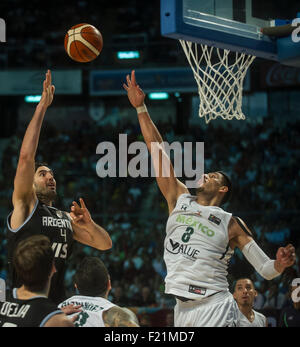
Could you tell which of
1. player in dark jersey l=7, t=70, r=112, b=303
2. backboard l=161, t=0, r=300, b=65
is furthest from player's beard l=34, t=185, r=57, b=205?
backboard l=161, t=0, r=300, b=65


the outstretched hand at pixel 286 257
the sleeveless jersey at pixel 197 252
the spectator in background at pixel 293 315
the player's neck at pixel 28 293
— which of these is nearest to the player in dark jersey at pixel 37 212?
the sleeveless jersey at pixel 197 252

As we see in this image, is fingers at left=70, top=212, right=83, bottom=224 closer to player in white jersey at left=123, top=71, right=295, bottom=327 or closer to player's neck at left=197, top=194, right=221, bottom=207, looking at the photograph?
player in white jersey at left=123, top=71, right=295, bottom=327

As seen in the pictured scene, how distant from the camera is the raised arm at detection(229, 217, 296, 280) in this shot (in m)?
4.59

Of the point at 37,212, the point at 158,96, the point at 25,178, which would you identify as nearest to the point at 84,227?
the point at 37,212

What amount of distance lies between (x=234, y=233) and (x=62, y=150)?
412 inches

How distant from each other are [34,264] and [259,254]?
2153 mm

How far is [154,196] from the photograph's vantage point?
13203mm

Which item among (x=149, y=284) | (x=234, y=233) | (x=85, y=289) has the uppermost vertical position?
(x=234, y=233)

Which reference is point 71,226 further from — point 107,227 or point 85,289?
point 107,227

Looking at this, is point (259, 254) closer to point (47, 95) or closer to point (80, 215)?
point (80, 215)

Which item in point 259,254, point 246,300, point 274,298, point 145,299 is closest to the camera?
point 259,254

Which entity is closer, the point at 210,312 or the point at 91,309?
the point at 91,309

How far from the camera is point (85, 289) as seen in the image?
4289 mm
